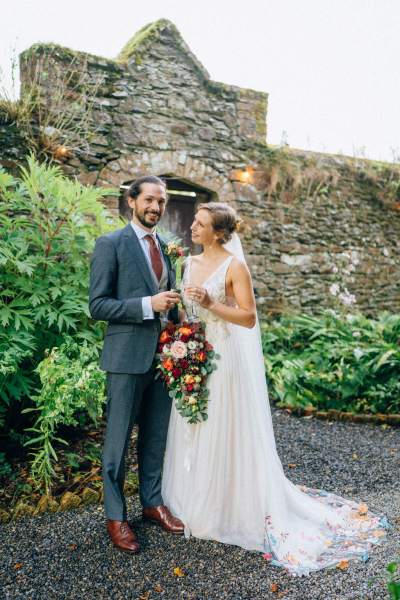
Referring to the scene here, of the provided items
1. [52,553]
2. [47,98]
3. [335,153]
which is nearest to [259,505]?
[52,553]

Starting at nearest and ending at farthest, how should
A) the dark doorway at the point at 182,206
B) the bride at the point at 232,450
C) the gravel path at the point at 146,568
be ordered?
the gravel path at the point at 146,568
the bride at the point at 232,450
the dark doorway at the point at 182,206

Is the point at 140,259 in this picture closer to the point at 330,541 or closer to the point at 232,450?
the point at 232,450

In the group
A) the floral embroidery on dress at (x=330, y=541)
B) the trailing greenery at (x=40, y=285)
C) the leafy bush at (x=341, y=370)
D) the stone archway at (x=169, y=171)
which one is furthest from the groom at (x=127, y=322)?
the stone archway at (x=169, y=171)

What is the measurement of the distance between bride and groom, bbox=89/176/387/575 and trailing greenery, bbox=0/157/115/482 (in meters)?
0.82

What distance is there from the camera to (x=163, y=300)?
9.00 feet

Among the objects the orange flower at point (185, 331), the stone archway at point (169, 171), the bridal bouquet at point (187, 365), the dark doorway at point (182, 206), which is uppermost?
the stone archway at point (169, 171)

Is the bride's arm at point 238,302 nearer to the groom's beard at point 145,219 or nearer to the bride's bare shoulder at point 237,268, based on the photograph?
the bride's bare shoulder at point 237,268

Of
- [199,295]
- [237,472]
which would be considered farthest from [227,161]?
[237,472]

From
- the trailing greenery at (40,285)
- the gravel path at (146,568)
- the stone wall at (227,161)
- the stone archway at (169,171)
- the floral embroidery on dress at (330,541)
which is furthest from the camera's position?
the stone archway at (169,171)

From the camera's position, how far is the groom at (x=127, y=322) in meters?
2.82

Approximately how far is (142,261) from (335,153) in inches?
284

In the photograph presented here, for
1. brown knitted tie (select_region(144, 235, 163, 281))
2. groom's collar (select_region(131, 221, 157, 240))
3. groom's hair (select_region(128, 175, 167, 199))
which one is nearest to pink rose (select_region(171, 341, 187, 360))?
brown knitted tie (select_region(144, 235, 163, 281))

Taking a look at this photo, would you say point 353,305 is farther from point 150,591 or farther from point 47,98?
point 150,591

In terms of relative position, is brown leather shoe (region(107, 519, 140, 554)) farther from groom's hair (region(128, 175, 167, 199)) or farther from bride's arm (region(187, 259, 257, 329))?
groom's hair (region(128, 175, 167, 199))
